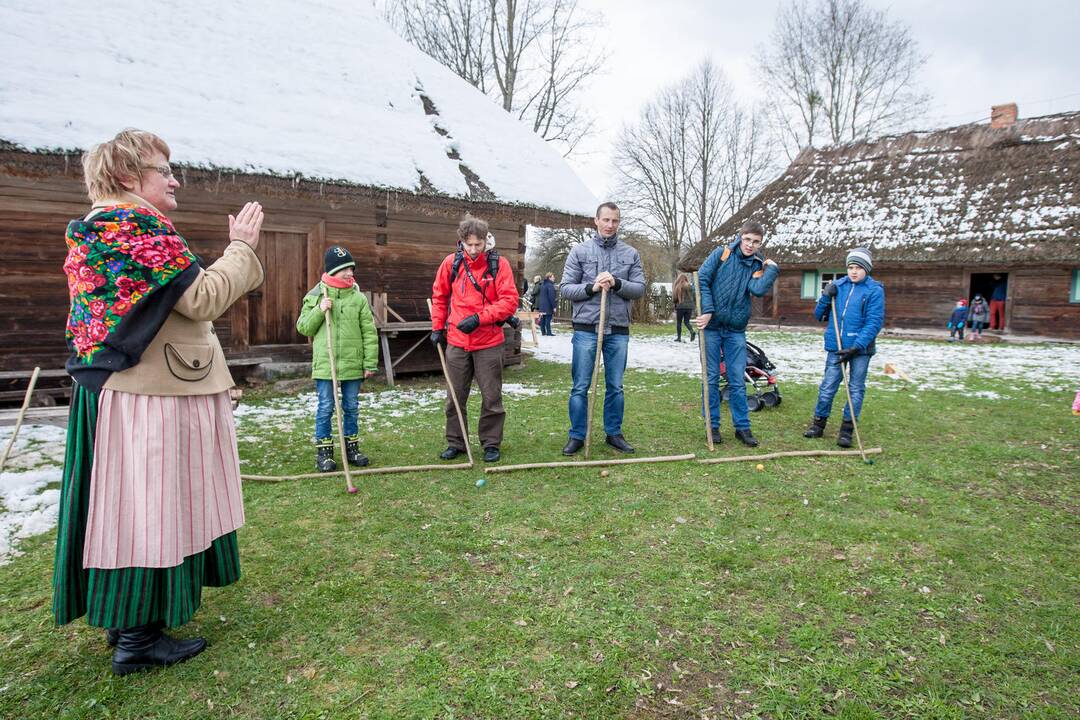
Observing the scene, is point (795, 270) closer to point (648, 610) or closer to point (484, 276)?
point (484, 276)

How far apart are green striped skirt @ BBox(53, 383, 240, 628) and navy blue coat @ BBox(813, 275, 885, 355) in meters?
5.10

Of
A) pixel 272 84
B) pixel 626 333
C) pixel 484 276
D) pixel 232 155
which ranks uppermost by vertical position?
pixel 272 84

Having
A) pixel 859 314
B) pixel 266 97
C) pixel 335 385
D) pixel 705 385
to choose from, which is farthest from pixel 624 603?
pixel 266 97

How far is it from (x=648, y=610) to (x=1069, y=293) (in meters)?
18.3

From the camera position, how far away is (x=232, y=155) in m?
7.21

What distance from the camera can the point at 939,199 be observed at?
17891mm

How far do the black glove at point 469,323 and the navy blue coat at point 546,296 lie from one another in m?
11.6

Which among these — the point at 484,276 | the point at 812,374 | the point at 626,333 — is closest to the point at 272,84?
the point at 484,276

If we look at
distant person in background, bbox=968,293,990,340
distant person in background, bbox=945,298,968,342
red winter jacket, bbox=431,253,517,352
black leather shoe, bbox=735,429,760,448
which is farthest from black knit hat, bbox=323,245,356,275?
distant person in background, bbox=968,293,990,340

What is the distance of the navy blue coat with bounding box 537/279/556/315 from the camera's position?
54.2ft

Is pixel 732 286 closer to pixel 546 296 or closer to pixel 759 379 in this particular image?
pixel 759 379

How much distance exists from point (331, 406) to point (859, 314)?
4.53m

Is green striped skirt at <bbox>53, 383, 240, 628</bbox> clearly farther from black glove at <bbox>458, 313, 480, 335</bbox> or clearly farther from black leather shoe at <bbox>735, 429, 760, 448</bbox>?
black leather shoe at <bbox>735, 429, 760, 448</bbox>

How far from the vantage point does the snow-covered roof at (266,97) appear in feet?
22.4
